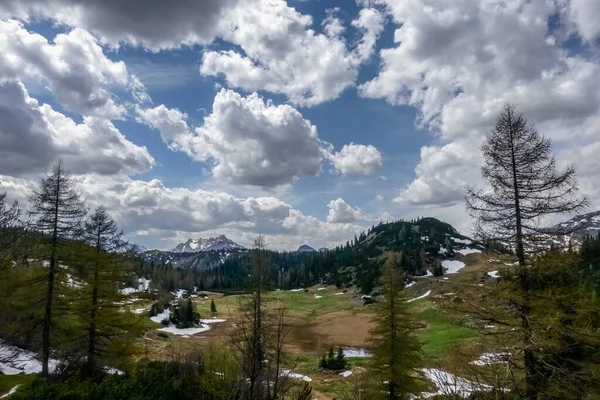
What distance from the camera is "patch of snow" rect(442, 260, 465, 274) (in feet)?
468

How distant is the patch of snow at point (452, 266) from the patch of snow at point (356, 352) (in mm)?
86296

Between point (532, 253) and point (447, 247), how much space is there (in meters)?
172

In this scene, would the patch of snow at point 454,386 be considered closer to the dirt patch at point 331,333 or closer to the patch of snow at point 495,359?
the patch of snow at point 495,359

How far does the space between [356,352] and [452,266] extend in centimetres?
10110

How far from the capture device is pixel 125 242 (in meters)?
29.3

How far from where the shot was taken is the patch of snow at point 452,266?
14261 cm

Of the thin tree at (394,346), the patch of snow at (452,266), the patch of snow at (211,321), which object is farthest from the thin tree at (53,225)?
the patch of snow at (452,266)

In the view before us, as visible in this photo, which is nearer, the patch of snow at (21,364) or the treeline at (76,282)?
the treeline at (76,282)

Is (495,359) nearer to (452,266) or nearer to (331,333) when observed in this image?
(331,333)

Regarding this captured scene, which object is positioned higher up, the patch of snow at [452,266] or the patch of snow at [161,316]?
the patch of snow at [452,266]

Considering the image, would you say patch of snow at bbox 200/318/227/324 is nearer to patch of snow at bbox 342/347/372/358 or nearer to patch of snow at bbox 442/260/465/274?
patch of snow at bbox 342/347/372/358

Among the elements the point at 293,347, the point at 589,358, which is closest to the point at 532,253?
the point at 589,358

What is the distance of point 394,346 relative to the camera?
77.7 ft

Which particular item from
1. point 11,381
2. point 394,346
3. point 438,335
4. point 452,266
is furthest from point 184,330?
point 452,266
